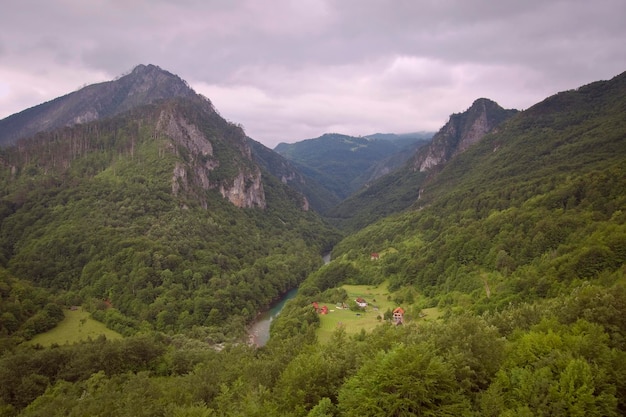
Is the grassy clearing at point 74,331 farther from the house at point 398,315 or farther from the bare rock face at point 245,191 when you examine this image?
the bare rock face at point 245,191

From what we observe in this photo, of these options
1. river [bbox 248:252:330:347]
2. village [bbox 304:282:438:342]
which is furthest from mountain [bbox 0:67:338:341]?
village [bbox 304:282:438:342]

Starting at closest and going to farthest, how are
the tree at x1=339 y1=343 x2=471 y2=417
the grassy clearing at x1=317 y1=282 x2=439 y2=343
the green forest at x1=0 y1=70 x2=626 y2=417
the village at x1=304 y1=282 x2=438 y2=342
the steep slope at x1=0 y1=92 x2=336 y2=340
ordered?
the tree at x1=339 y1=343 x2=471 y2=417 < the green forest at x1=0 y1=70 x2=626 y2=417 < the grassy clearing at x1=317 y1=282 x2=439 y2=343 < the village at x1=304 y1=282 x2=438 y2=342 < the steep slope at x1=0 y1=92 x2=336 y2=340

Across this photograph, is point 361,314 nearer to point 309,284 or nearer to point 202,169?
point 309,284

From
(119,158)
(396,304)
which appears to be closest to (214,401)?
(396,304)

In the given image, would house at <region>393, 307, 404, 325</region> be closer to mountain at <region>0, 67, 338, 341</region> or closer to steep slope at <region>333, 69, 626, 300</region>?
steep slope at <region>333, 69, 626, 300</region>

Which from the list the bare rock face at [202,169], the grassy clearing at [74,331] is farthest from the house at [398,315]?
the bare rock face at [202,169]

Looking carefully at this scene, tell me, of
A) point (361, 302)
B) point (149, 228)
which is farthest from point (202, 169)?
point (361, 302)

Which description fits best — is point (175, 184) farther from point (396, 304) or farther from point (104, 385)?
point (104, 385)
